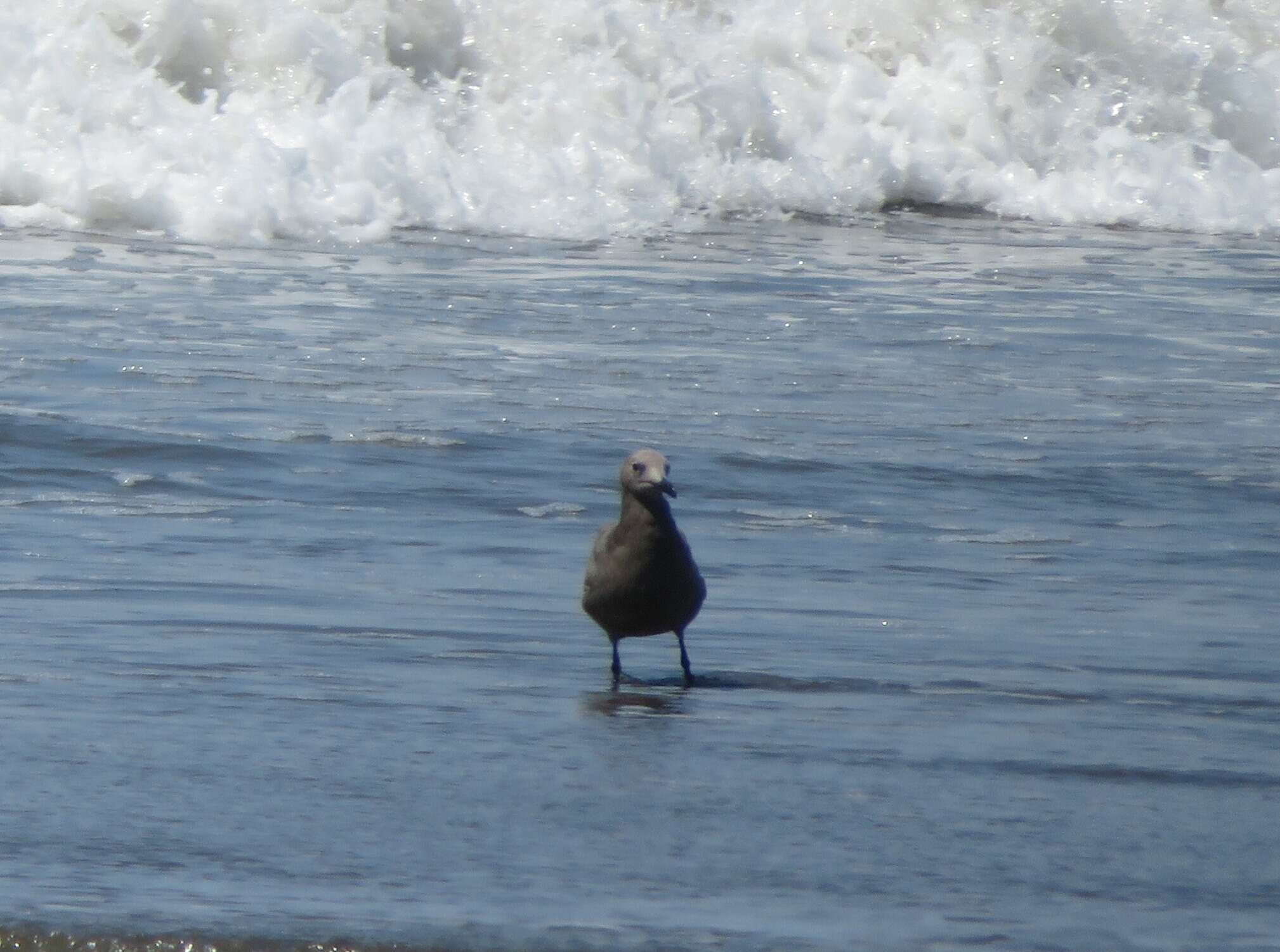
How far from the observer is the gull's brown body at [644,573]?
5.16 meters

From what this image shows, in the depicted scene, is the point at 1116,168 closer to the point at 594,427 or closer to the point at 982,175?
the point at 982,175

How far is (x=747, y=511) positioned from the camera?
22.7ft

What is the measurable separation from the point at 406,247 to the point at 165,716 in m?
7.76

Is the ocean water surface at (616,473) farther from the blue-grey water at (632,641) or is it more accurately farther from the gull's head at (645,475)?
the gull's head at (645,475)

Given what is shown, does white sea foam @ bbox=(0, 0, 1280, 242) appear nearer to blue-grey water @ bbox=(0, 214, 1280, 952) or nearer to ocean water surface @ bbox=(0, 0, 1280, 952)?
ocean water surface @ bbox=(0, 0, 1280, 952)

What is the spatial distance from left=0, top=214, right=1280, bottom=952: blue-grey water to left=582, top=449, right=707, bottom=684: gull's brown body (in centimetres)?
15

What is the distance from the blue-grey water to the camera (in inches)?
141

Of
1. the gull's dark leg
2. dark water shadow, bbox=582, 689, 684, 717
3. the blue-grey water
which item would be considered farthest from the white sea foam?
dark water shadow, bbox=582, 689, 684, 717

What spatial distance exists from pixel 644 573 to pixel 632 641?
677 millimetres

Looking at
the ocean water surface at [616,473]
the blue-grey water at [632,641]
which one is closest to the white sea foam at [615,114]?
the ocean water surface at [616,473]

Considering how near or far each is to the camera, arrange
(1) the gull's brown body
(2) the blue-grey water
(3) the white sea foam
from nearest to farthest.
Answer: (2) the blue-grey water → (1) the gull's brown body → (3) the white sea foam

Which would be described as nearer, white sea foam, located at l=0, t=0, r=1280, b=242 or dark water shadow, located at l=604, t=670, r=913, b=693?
dark water shadow, located at l=604, t=670, r=913, b=693

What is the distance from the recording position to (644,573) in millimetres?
5160

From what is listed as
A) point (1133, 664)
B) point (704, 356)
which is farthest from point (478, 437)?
point (1133, 664)
